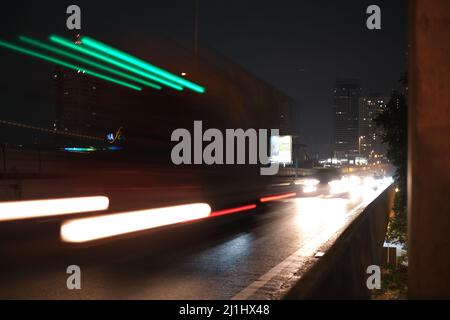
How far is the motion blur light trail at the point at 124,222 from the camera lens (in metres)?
7.98

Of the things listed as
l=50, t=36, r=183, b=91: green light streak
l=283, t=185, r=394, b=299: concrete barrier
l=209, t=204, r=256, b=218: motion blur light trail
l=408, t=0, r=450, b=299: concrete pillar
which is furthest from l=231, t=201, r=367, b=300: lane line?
l=50, t=36, r=183, b=91: green light streak

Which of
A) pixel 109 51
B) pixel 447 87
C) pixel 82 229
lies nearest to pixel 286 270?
pixel 82 229

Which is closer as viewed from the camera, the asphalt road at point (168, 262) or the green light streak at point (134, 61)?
the asphalt road at point (168, 262)

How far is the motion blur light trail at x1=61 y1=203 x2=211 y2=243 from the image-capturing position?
26.2 ft

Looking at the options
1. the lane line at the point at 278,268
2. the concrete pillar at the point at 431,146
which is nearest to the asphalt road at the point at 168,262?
the lane line at the point at 278,268

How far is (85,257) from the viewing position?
30.7 ft

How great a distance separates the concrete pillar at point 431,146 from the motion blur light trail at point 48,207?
5794mm

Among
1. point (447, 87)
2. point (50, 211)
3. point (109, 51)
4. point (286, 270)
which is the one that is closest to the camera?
point (447, 87)

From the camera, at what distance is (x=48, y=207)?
9.85 metres

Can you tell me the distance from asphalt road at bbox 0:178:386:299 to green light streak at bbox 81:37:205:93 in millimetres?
3157

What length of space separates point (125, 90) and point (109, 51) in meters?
0.71

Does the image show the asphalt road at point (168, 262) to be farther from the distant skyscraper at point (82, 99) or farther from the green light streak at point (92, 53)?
the green light streak at point (92, 53)

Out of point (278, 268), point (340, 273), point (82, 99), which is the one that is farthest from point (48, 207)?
point (340, 273)
